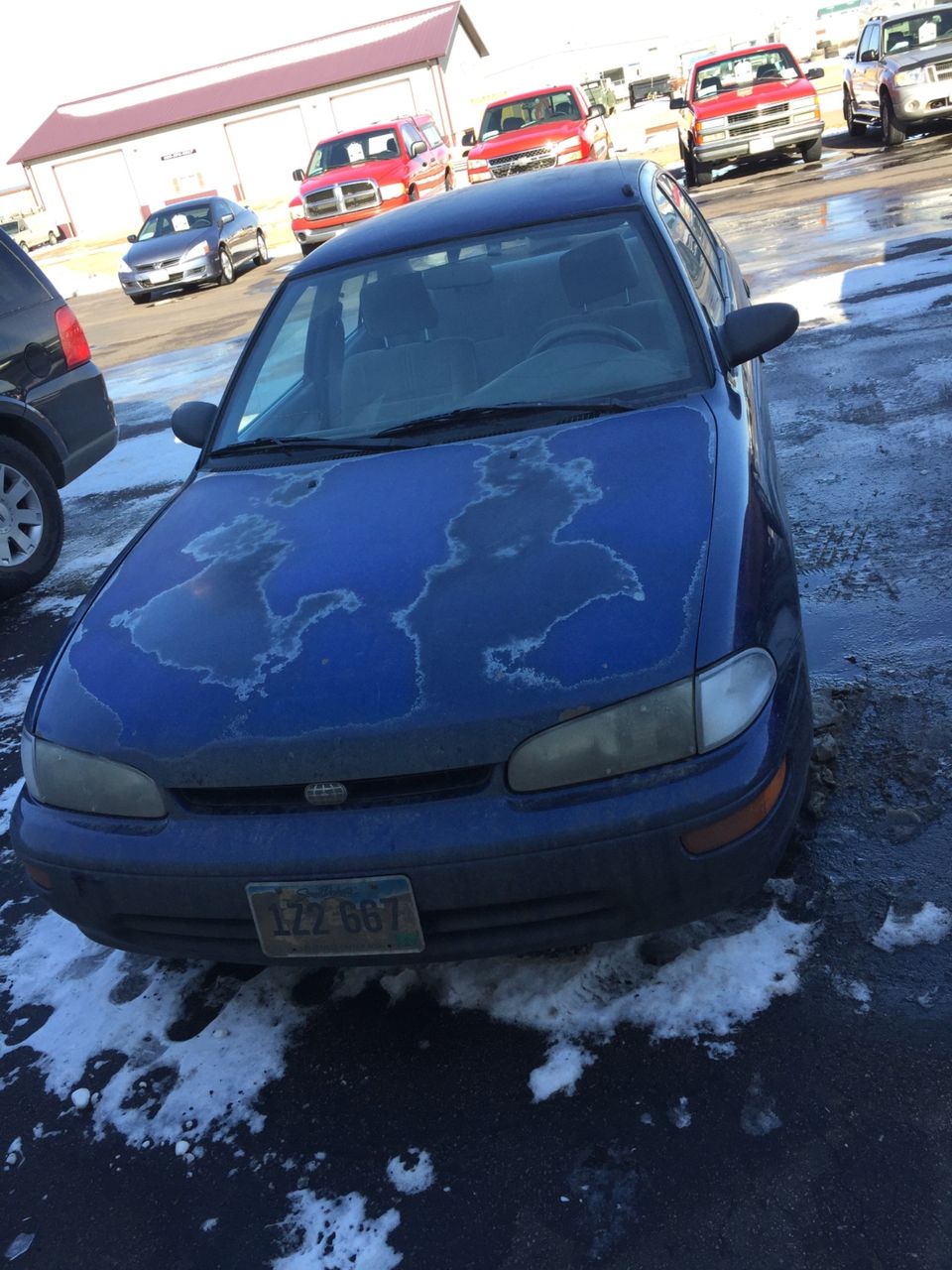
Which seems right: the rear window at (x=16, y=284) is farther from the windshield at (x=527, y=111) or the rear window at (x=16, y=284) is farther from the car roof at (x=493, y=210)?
the windshield at (x=527, y=111)

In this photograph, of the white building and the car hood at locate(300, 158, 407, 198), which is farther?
the white building

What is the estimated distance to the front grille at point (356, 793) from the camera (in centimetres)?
212

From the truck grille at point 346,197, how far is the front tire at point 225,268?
1593 millimetres

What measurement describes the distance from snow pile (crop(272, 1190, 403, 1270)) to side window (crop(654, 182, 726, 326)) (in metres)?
2.57

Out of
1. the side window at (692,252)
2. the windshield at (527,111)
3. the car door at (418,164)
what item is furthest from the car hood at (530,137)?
the side window at (692,252)

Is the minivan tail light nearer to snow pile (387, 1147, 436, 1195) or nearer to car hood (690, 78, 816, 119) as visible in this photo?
snow pile (387, 1147, 436, 1195)

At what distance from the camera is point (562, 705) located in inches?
82.0

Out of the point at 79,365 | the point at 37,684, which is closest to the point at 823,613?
the point at 37,684

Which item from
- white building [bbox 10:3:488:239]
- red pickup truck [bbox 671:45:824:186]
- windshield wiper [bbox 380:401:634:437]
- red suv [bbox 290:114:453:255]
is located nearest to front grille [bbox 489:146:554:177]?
red suv [bbox 290:114:453:255]

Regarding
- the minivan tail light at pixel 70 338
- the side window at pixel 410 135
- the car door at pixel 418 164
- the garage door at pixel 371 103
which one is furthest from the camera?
the garage door at pixel 371 103

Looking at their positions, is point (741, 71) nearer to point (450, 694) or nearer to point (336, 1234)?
point (450, 694)

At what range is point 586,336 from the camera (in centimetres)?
329

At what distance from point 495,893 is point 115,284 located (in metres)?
25.7

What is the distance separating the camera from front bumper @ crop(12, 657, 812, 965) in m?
2.05
